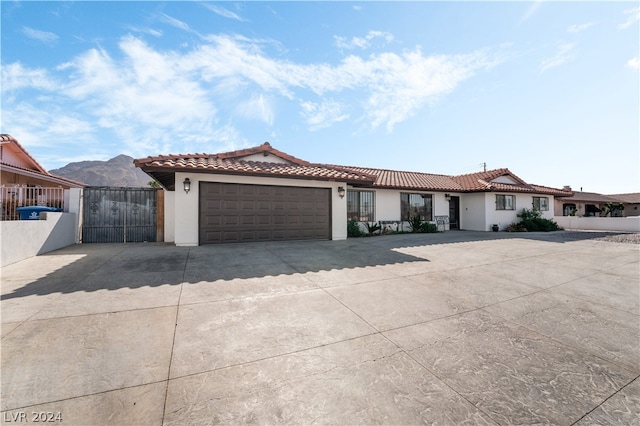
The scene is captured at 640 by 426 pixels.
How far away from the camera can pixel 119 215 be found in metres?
10.2

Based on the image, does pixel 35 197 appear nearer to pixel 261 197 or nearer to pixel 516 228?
pixel 261 197

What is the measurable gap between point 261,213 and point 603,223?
26.1m

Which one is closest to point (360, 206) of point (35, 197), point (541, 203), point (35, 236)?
point (35, 236)

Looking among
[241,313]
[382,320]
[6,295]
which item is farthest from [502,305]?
[6,295]

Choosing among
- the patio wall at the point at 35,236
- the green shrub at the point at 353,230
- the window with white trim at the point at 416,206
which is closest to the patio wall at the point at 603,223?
the window with white trim at the point at 416,206

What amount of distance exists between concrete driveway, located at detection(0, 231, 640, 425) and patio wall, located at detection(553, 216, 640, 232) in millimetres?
20268

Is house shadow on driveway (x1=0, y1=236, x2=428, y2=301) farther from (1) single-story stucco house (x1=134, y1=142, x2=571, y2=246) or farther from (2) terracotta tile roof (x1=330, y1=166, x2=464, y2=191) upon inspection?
(2) terracotta tile roof (x1=330, y1=166, x2=464, y2=191)

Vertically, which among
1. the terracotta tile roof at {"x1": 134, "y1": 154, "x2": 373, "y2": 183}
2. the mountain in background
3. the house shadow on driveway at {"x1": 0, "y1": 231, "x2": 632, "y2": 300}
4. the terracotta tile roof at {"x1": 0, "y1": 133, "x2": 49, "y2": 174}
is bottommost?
the house shadow on driveway at {"x1": 0, "y1": 231, "x2": 632, "y2": 300}

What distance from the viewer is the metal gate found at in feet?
32.6

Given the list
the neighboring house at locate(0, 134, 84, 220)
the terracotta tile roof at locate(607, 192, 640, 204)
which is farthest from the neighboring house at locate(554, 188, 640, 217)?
the neighboring house at locate(0, 134, 84, 220)

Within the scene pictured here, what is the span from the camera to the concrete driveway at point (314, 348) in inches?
74.3

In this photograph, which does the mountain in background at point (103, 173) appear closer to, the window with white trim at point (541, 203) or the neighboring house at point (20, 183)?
the neighboring house at point (20, 183)

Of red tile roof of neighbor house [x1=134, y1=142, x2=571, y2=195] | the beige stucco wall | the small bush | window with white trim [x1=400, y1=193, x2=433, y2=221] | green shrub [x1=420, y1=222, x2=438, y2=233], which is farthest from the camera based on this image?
the small bush

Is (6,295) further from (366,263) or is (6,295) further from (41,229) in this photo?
(366,263)
